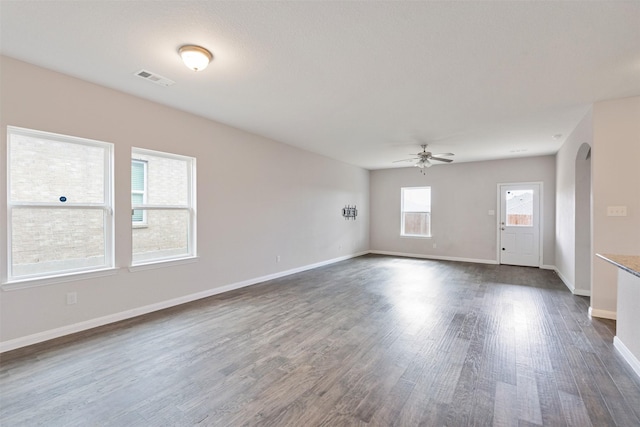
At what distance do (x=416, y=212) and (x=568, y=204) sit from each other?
12.6 ft

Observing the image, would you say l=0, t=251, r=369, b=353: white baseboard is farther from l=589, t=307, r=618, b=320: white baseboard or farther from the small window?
l=589, t=307, r=618, b=320: white baseboard

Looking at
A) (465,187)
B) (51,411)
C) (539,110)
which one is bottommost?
(51,411)

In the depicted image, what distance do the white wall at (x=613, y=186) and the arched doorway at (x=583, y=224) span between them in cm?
111

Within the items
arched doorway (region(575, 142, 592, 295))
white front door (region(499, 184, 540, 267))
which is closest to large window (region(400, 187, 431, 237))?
white front door (region(499, 184, 540, 267))

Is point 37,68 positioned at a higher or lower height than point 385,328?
higher

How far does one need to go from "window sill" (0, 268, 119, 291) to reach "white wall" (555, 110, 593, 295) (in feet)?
19.9

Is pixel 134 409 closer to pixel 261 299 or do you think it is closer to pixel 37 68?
pixel 261 299

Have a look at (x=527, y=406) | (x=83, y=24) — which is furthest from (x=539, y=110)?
(x=83, y=24)

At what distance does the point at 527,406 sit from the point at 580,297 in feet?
11.9

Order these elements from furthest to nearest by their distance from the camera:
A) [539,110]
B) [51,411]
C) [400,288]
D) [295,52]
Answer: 1. [400,288]
2. [539,110]
3. [295,52]
4. [51,411]

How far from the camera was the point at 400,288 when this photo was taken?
505cm

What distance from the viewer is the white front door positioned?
7.11 meters

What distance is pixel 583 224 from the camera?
4.64 metres

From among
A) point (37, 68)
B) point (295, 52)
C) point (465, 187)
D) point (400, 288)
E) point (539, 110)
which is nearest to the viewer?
point (295, 52)
